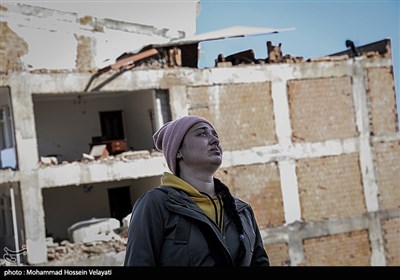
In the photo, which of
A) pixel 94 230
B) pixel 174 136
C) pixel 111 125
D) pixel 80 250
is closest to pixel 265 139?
pixel 111 125

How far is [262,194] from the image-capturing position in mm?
6172

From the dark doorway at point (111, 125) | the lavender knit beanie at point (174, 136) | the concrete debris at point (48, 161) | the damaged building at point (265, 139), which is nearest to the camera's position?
the lavender knit beanie at point (174, 136)

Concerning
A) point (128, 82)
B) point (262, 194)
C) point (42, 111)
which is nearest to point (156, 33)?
point (128, 82)

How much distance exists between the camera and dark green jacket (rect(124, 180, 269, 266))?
40.5 inches

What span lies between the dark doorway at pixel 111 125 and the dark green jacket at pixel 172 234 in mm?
5070

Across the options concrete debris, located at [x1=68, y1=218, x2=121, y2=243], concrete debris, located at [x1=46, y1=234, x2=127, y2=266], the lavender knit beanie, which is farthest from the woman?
concrete debris, located at [x1=68, y1=218, x2=121, y2=243]

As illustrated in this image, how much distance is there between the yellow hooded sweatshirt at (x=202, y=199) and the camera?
109 centimetres

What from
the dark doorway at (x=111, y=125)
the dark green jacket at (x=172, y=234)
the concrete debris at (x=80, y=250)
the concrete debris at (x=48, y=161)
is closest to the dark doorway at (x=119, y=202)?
the dark doorway at (x=111, y=125)

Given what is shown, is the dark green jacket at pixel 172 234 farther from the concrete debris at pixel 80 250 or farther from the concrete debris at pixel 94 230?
the concrete debris at pixel 94 230

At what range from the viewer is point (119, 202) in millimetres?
6156

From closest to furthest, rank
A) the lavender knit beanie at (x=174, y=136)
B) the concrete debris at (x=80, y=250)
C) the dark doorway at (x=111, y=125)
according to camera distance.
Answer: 1. the lavender knit beanie at (x=174, y=136)
2. the concrete debris at (x=80, y=250)
3. the dark doorway at (x=111, y=125)

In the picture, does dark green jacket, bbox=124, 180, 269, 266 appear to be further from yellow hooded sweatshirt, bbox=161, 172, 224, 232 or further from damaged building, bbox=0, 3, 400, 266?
damaged building, bbox=0, 3, 400, 266

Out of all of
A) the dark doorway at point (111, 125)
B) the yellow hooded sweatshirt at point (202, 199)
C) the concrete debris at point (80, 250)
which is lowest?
the concrete debris at point (80, 250)

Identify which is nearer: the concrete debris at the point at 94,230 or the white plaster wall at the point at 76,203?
the concrete debris at the point at 94,230
